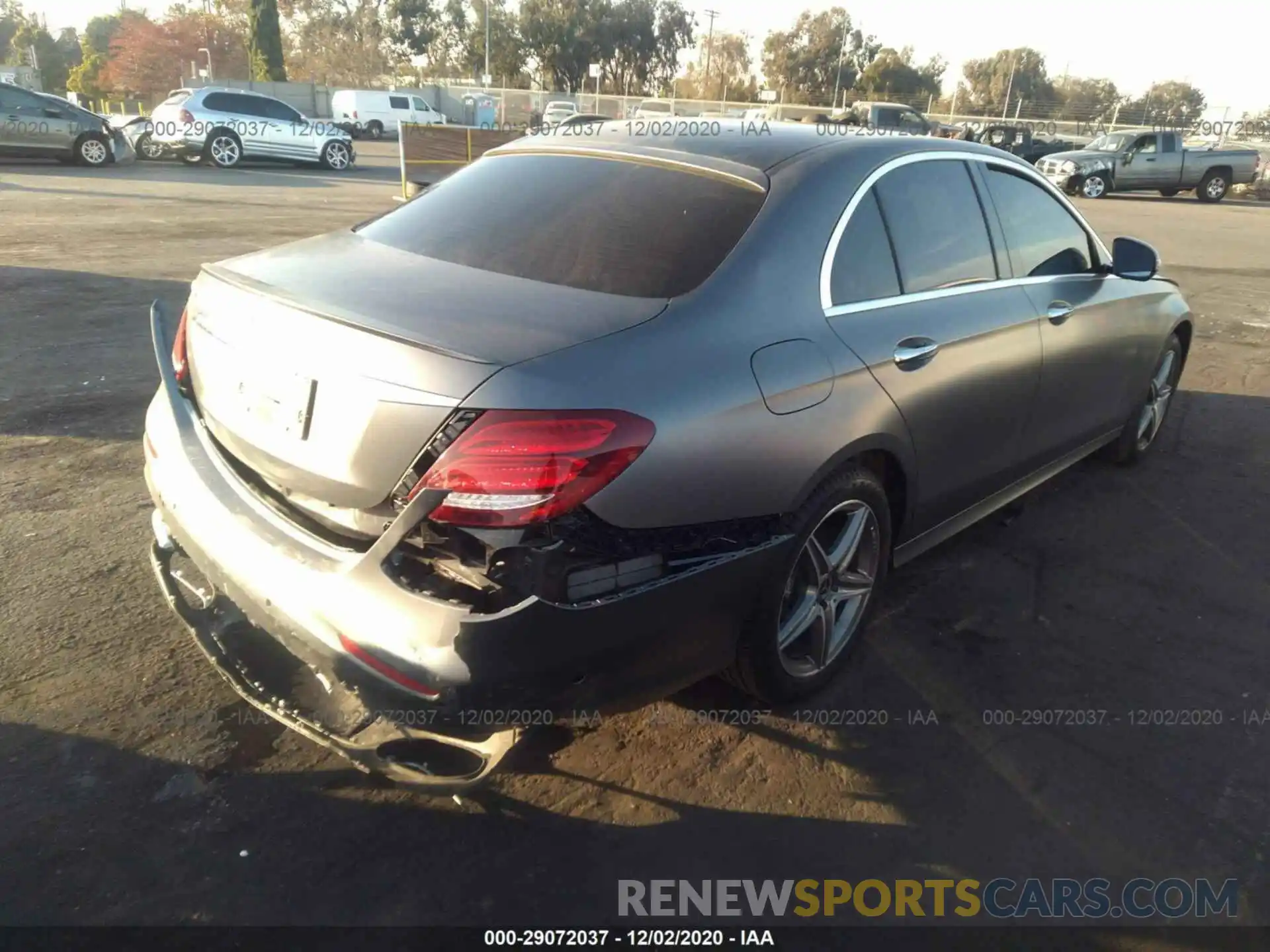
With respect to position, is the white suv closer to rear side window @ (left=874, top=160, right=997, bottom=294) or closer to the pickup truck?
the pickup truck

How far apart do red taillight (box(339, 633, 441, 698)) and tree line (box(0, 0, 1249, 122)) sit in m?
63.6

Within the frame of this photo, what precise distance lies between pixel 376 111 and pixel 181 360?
40382mm

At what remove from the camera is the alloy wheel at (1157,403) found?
205 inches

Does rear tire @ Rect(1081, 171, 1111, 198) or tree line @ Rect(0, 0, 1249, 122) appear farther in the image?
tree line @ Rect(0, 0, 1249, 122)

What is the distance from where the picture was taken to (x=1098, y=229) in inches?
631

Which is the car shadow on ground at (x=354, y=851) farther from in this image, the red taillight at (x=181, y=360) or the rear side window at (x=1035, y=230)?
the rear side window at (x=1035, y=230)

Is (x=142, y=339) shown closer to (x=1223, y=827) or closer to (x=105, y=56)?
(x=1223, y=827)

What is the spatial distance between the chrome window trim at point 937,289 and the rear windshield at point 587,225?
0.28 m

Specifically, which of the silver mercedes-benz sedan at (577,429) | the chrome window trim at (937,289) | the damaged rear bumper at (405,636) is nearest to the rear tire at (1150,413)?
the chrome window trim at (937,289)

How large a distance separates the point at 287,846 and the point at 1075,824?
2.10 metres

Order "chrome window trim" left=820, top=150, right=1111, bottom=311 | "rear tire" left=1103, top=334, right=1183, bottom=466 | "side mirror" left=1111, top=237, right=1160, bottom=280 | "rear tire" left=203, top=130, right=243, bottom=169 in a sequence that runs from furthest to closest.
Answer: "rear tire" left=203, top=130, right=243, bottom=169, "rear tire" left=1103, top=334, right=1183, bottom=466, "side mirror" left=1111, top=237, right=1160, bottom=280, "chrome window trim" left=820, top=150, right=1111, bottom=311

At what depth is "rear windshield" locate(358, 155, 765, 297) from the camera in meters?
2.62

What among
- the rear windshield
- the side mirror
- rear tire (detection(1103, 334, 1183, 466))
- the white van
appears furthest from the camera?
the white van

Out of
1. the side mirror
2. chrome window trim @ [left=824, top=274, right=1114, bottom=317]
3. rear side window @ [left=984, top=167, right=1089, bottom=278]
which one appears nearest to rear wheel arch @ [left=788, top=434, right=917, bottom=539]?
chrome window trim @ [left=824, top=274, right=1114, bottom=317]
